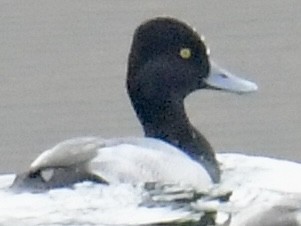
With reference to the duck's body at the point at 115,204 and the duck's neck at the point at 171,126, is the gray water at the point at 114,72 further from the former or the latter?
the duck's body at the point at 115,204

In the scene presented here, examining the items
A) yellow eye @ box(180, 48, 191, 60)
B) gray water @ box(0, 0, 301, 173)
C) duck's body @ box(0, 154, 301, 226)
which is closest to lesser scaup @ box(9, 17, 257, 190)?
yellow eye @ box(180, 48, 191, 60)

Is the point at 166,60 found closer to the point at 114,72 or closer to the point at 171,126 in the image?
the point at 171,126

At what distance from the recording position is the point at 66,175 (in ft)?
25.7

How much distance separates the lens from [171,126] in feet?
28.9

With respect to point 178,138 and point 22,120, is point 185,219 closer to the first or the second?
point 178,138

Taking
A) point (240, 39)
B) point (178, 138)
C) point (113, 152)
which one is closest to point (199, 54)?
point (178, 138)

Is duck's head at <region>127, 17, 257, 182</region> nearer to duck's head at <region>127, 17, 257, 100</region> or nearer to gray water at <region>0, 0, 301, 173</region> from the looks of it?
duck's head at <region>127, 17, 257, 100</region>

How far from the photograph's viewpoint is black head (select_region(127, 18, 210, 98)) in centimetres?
863

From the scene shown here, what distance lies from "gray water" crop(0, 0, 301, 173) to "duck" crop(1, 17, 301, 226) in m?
0.79

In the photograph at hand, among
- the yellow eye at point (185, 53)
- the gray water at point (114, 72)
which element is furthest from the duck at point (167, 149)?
the gray water at point (114, 72)

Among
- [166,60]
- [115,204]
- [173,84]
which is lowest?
[115,204]

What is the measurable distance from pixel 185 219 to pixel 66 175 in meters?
0.55

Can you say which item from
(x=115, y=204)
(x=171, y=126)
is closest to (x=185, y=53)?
(x=171, y=126)

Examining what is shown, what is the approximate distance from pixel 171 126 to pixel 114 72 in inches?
115
